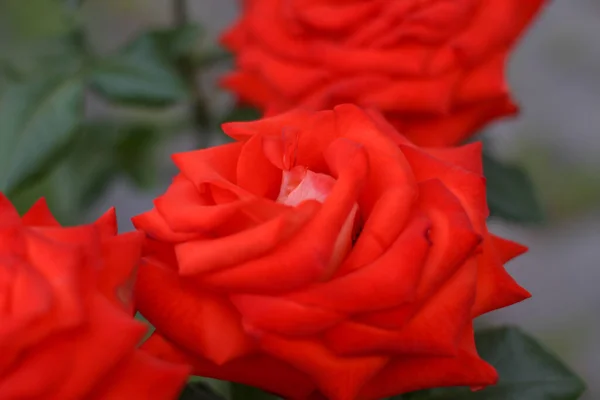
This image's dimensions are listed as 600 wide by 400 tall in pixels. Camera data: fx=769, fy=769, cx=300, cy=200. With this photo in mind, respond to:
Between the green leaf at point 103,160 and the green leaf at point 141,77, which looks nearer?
the green leaf at point 141,77

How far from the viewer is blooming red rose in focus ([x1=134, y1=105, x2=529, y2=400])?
0.29 metres

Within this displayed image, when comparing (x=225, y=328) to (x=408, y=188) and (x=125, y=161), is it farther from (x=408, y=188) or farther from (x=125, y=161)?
(x=125, y=161)

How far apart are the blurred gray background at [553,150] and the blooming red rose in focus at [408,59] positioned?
0.58 m

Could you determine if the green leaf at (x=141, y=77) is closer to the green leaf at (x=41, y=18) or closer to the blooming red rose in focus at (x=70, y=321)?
the green leaf at (x=41, y=18)

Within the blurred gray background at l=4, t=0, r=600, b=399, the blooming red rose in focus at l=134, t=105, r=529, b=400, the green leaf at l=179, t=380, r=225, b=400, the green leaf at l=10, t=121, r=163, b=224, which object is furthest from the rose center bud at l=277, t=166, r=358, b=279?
the blurred gray background at l=4, t=0, r=600, b=399

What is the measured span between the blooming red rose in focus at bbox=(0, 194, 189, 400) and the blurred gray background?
769 mm

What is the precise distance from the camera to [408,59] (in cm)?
49

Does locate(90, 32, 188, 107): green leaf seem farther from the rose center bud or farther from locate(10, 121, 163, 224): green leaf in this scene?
the rose center bud

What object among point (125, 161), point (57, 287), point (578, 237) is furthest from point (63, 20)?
point (578, 237)

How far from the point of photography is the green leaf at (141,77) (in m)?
0.65

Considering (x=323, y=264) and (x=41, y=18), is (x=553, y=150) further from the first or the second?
(x=323, y=264)

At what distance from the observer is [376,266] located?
0.95 ft

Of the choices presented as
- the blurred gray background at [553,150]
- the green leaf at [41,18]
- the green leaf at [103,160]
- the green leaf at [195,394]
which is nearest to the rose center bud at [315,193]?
the green leaf at [195,394]

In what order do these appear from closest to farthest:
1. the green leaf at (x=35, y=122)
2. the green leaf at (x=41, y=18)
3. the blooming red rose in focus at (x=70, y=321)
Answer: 1. the blooming red rose in focus at (x=70, y=321)
2. the green leaf at (x=35, y=122)
3. the green leaf at (x=41, y=18)
